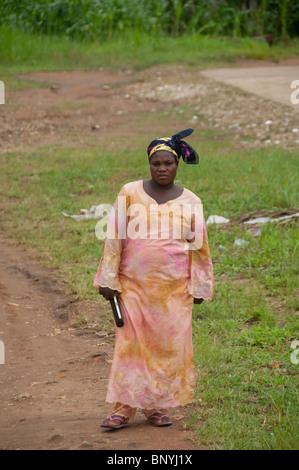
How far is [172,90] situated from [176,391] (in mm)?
10951

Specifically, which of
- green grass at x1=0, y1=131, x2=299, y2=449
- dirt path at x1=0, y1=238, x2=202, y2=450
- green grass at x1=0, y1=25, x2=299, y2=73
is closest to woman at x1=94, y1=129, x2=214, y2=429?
dirt path at x1=0, y1=238, x2=202, y2=450

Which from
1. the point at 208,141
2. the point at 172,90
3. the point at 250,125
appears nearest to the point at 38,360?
the point at 208,141

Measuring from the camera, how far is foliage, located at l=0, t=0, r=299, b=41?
18.2m

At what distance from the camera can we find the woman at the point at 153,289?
3662 mm

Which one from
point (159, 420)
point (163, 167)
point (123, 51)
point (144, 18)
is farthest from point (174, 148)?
point (144, 18)

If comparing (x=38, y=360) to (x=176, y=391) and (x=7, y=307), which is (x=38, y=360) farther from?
(x=176, y=391)

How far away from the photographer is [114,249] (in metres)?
3.72

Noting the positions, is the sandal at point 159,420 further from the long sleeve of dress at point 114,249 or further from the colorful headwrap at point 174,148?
the colorful headwrap at point 174,148

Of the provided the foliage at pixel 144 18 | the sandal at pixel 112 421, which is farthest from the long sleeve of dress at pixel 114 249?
the foliage at pixel 144 18

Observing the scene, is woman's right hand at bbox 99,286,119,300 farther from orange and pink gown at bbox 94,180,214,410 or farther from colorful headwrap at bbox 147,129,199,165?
colorful headwrap at bbox 147,129,199,165

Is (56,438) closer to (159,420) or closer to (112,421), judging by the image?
(112,421)

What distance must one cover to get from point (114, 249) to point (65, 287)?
2.76m

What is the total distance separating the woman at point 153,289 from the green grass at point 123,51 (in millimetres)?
12420

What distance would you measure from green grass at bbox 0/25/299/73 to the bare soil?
2.25 feet
